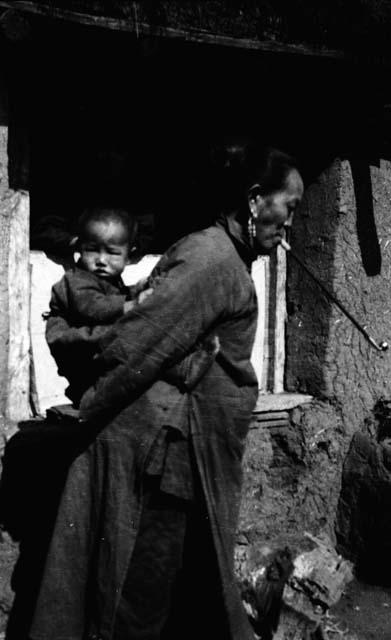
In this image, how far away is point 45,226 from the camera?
3857mm

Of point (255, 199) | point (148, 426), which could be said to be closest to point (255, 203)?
point (255, 199)

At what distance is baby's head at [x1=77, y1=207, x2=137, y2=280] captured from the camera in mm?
3205

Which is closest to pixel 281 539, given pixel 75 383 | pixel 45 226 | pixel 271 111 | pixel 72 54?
pixel 75 383

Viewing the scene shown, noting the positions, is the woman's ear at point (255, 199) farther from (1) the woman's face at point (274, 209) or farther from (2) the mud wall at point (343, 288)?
(2) the mud wall at point (343, 288)

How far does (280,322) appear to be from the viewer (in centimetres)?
475

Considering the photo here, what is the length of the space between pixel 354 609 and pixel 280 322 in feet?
5.64

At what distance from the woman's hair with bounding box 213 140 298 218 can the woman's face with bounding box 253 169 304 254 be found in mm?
21

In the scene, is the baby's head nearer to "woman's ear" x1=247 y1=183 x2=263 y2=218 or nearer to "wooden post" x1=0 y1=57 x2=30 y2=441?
"wooden post" x1=0 y1=57 x2=30 y2=441

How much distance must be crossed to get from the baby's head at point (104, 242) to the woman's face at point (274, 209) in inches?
27.7

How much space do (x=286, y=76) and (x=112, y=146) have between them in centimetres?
105

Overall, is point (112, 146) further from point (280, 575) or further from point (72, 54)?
point (280, 575)

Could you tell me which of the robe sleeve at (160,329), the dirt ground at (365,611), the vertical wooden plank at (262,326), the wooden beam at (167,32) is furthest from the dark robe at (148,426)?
the vertical wooden plank at (262,326)

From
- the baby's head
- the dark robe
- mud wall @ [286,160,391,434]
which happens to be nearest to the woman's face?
the dark robe

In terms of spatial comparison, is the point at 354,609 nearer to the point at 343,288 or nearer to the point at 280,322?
A: the point at 280,322
